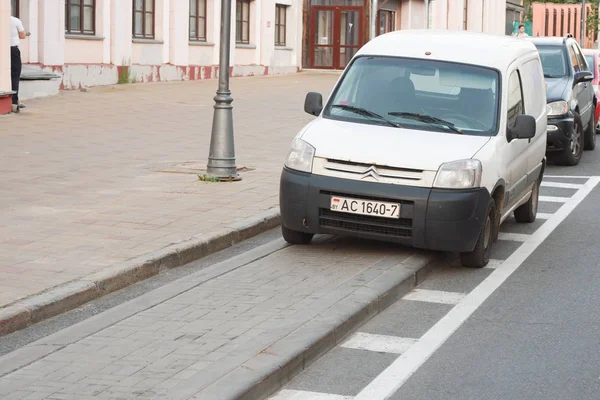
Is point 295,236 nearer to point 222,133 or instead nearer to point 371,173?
point 371,173

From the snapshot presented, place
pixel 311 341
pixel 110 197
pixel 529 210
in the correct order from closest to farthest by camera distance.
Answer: pixel 311 341 → pixel 110 197 → pixel 529 210

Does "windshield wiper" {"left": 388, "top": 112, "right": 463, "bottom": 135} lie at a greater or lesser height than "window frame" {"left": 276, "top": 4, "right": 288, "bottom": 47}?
lesser

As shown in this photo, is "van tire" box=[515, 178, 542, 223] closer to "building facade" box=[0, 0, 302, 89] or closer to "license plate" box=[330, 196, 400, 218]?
"license plate" box=[330, 196, 400, 218]

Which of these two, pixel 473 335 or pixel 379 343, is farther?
pixel 473 335

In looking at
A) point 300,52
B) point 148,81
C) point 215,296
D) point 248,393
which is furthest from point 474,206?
point 300,52

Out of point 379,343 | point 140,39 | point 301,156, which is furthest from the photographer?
point 140,39

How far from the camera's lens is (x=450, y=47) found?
10039 millimetres

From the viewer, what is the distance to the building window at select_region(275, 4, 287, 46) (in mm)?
42931

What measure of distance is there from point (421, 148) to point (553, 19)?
6271cm

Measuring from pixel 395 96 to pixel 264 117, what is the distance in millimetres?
12662

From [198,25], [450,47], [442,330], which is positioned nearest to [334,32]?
[198,25]

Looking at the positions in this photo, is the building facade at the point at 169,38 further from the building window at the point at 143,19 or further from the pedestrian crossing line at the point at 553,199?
the pedestrian crossing line at the point at 553,199

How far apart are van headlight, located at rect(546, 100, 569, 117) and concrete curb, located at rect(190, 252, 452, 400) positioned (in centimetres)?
889

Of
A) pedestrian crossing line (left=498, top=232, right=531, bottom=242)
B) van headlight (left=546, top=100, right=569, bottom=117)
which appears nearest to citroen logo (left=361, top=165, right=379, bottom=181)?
pedestrian crossing line (left=498, top=232, right=531, bottom=242)
